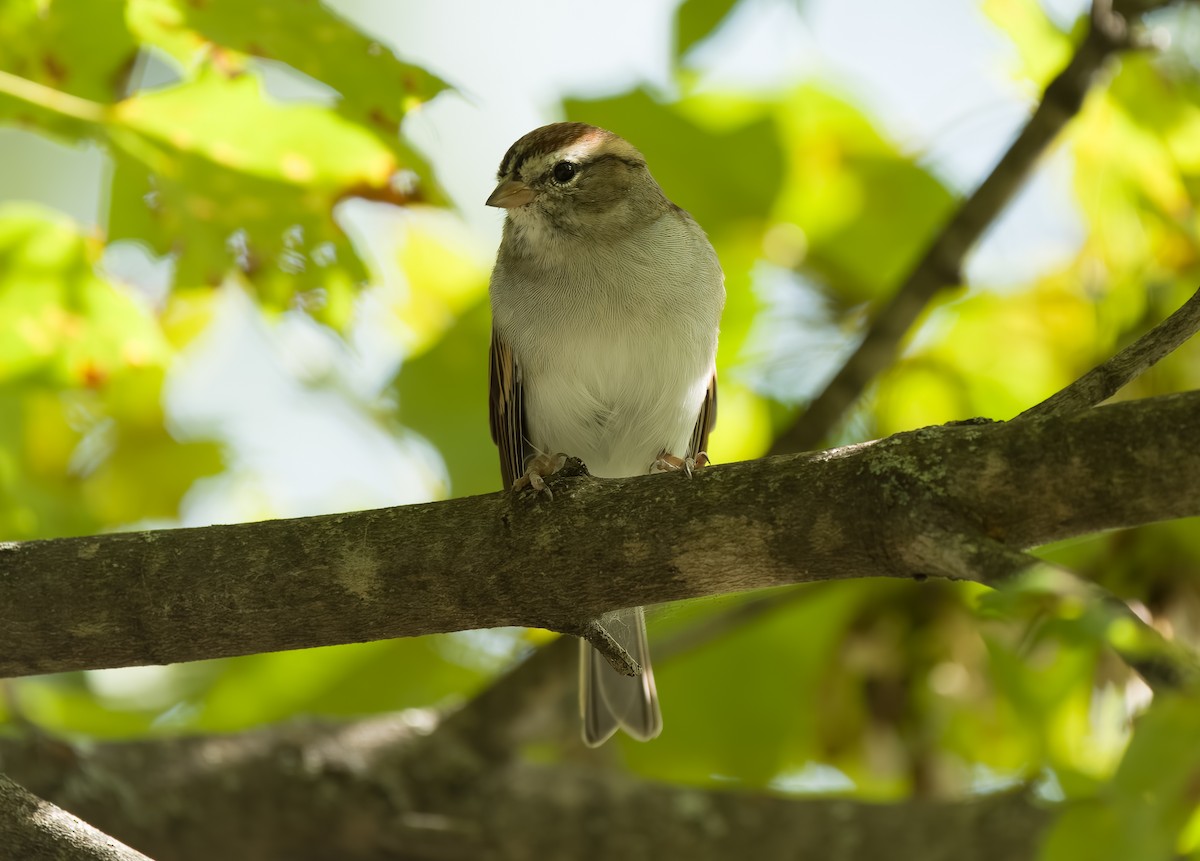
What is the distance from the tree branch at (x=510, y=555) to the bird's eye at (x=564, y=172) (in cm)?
178

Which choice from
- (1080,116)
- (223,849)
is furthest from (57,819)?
(1080,116)

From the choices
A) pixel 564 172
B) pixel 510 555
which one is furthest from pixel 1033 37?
pixel 510 555

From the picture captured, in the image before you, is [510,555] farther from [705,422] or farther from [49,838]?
[705,422]

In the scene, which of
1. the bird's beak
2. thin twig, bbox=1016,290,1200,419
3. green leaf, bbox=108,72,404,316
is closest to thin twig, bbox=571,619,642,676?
thin twig, bbox=1016,290,1200,419

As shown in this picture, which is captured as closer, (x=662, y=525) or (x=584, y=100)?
(x=662, y=525)

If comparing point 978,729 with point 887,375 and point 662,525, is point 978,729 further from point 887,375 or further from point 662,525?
point 662,525

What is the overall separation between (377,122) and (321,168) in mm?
288

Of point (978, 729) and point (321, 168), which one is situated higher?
point (321, 168)

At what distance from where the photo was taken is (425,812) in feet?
13.4

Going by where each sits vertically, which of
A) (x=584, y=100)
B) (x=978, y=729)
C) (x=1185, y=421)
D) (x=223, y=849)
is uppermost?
(x=1185, y=421)

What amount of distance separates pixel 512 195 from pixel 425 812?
1.99 meters

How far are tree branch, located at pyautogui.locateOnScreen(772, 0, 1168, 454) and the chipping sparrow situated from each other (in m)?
0.38

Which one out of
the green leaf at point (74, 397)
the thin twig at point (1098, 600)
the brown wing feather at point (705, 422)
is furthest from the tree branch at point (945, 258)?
the thin twig at point (1098, 600)

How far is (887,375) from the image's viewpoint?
438 centimetres
